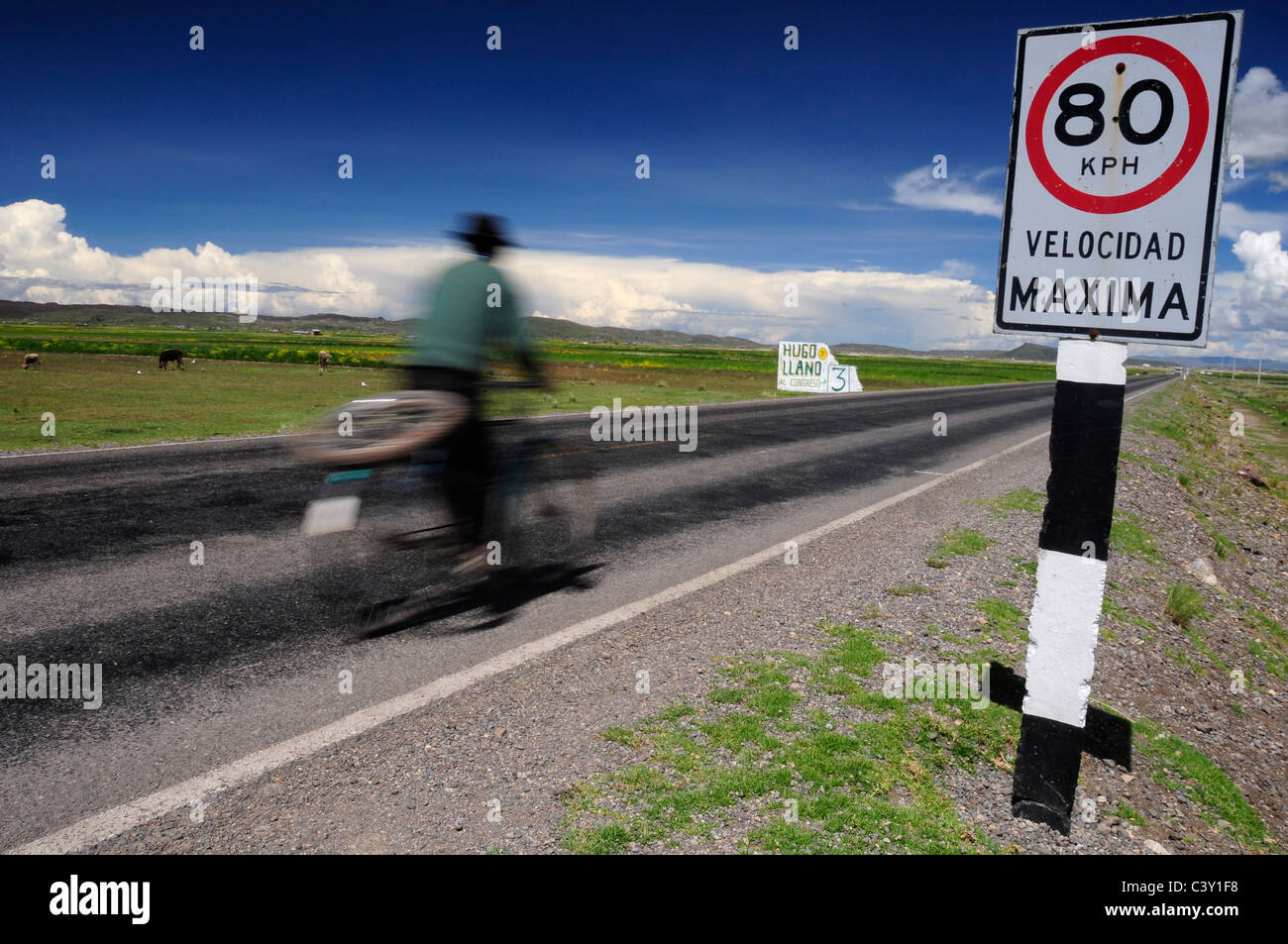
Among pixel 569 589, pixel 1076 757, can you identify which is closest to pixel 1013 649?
pixel 1076 757

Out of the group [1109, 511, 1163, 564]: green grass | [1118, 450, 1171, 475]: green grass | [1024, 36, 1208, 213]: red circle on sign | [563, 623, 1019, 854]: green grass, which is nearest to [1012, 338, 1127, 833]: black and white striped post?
[563, 623, 1019, 854]: green grass

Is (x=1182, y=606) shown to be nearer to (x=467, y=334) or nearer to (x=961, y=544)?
(x=961, y=544)

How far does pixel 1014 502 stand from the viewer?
9766mm

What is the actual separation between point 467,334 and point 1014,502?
25.6 ft

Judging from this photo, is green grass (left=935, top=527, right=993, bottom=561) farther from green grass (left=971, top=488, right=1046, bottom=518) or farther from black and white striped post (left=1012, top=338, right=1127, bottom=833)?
black and white striped post (left=1012, top=338, right=1127, bottom=833)

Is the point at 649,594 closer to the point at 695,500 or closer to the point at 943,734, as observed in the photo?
the point at 943,734

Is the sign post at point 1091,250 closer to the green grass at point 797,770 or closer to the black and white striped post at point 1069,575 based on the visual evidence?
the black and white striped post at point 1069,575

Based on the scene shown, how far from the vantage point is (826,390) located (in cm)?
3419

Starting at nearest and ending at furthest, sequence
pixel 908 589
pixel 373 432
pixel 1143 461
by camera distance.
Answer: pixel 373 432
pixel 908 589
pixel 1143 461

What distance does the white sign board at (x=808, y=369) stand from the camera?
112 ft

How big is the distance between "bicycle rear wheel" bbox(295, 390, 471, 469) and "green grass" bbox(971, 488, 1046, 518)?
23.0 feet

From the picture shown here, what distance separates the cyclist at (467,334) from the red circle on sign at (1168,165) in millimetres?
3226

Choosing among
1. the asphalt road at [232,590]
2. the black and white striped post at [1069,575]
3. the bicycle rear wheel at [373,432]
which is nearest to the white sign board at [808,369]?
the asphalt road at [232,590]

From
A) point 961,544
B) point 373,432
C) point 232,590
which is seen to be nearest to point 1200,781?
point 961,544
